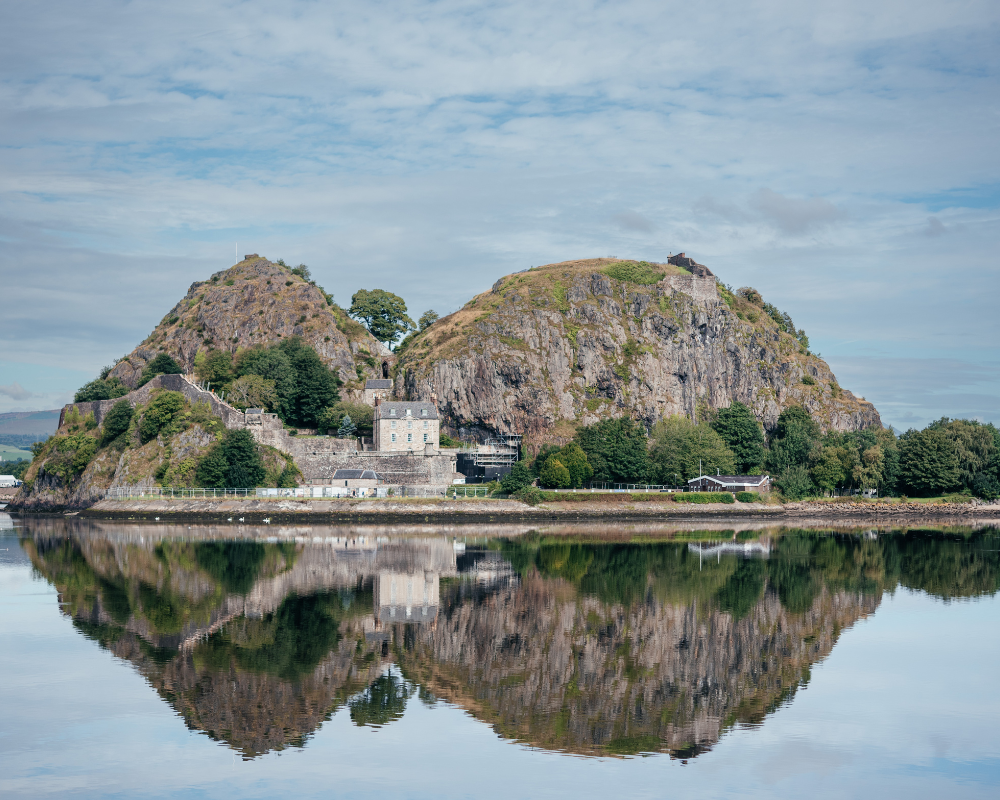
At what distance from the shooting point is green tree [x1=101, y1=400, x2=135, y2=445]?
82375mm

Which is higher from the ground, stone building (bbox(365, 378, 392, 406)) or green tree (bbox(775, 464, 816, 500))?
stone building (bbox(365, 378, 392, 406))

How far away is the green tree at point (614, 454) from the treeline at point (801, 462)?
9 centimetres

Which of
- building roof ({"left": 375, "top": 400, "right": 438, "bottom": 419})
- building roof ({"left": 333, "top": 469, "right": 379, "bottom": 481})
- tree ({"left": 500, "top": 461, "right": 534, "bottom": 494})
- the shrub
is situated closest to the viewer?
tree ({"left": 500, "top": 461, "right": 534, "bottom": 494})

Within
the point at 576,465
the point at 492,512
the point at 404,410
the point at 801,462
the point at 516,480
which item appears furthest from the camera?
the point at 801,462

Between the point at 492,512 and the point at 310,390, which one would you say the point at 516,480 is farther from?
the point at 310,390

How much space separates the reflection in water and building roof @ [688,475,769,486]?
30.8m

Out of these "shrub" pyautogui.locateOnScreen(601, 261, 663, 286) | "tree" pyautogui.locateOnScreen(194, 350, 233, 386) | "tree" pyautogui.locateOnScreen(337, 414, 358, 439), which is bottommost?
"tree" pyautogui.locateOnScreen(337, 414, 358, 439)

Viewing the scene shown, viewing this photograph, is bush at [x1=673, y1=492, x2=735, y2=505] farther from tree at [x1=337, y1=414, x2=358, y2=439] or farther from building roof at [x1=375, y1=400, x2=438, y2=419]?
tree at [x1=337, y1=414, x2=358, y2=439]

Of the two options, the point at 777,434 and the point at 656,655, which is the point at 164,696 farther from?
the point at 777,434

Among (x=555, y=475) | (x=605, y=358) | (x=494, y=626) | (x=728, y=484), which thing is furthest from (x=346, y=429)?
(x=494, y=626)

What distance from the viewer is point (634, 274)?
376 feet

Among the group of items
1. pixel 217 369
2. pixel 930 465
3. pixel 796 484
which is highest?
pixel 217 369

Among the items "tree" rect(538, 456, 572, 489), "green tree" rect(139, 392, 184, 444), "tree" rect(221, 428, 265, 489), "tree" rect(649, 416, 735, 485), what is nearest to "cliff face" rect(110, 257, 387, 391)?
"green tree" rect(139, 392, 184, 444)

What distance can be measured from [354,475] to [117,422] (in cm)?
2163
